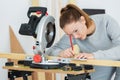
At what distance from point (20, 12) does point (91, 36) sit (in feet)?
3.70

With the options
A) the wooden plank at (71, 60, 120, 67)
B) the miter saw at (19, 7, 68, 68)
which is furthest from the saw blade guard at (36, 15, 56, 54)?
the wooden plank at (71, 60, 120, 67)

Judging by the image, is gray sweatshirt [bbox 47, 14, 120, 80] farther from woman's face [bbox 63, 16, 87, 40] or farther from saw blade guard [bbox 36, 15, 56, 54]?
saw blade guard [bbox 36, 15, 56, 54]

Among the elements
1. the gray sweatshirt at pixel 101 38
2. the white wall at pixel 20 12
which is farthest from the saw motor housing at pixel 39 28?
the white wall at pixel 20 12

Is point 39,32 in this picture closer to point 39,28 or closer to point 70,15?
point 39,28

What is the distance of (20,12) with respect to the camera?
271cm

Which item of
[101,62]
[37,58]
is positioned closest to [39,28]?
[37,58]

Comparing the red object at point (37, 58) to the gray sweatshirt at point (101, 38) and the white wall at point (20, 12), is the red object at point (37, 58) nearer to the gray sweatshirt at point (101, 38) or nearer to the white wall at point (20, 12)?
the gray sweatshirt at point (101, 38)

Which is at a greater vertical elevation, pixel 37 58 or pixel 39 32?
pixel 39 32

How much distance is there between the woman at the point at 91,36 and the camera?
1.58 m

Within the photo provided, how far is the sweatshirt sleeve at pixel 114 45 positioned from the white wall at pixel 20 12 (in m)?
1.17

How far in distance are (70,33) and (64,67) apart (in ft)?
1.06

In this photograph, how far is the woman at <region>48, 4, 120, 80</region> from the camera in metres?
1.58

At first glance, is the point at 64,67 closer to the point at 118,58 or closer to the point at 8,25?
the point at 118,58

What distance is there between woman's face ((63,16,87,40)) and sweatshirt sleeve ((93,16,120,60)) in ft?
0.53
